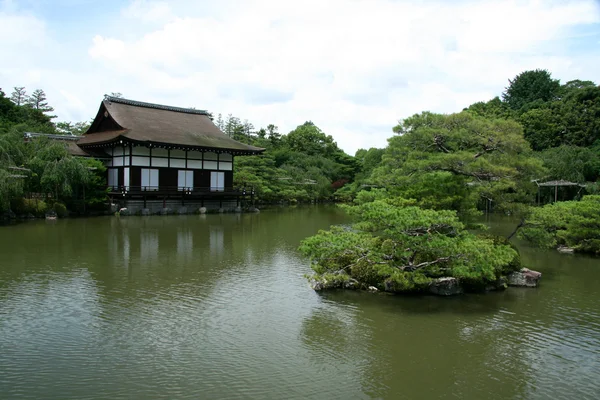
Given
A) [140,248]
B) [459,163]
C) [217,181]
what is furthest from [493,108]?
[140,248]

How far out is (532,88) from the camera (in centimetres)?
4466

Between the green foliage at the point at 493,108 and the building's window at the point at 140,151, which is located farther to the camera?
the green foliage at the point at 493,108

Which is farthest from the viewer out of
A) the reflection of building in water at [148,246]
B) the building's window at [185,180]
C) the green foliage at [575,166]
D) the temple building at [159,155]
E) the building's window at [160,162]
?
the green foliage at [575,166]

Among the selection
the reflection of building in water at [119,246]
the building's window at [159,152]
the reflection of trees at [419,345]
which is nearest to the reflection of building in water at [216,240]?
the reflection of building in water at [119,246]

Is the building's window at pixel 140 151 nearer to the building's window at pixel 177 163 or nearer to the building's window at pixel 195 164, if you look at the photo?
the building's window at pixel 177 163

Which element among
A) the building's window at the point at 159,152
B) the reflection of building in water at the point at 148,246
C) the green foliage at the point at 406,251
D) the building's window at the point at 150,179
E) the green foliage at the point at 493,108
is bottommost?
the reflection of building in water at the point at 148,246

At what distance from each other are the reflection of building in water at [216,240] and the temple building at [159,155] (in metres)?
5.96

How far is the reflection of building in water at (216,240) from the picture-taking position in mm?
13499

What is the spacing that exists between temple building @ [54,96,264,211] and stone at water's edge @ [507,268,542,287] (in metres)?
17.8

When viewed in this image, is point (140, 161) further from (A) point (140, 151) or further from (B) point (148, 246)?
(B) point (148, 246)

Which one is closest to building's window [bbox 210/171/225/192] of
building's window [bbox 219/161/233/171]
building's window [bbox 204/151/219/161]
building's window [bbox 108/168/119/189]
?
building's window [bbox 219/161/233/171]

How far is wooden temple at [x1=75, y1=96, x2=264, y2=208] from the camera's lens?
914 inches

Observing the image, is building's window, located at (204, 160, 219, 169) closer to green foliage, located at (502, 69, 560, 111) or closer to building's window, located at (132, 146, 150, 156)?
building's window, located at (132, 146, 150, 156)

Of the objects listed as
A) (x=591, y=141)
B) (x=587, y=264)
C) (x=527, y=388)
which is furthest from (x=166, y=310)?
(x=591, y=141)
